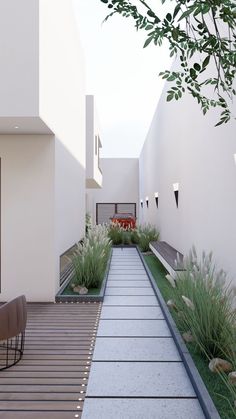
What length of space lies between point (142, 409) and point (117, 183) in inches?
803

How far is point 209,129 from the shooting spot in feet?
18.3

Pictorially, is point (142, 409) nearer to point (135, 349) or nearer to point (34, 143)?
point (135, 349)

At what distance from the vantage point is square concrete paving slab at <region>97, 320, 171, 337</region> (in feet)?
14.8

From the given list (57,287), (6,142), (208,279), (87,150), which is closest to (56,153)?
(6,142)

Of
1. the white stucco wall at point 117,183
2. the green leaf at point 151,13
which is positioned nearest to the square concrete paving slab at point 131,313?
the green leaf at point 151,13

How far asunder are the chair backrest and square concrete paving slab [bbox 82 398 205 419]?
1.05m

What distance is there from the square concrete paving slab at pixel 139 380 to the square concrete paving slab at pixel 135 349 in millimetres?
130

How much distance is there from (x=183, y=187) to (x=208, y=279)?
4120 millimetres

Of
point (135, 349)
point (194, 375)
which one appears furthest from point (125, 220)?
point (194, 375)

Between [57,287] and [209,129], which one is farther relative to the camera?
[57,287]

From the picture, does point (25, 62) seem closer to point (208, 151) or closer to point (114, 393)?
point (208, 151)

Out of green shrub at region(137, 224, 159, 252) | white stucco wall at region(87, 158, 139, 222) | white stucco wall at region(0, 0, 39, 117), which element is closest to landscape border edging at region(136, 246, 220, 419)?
white stucco wall at region(0, 0, 39, 117)

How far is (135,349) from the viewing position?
159 inches

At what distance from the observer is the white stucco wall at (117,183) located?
22672 millimetres
